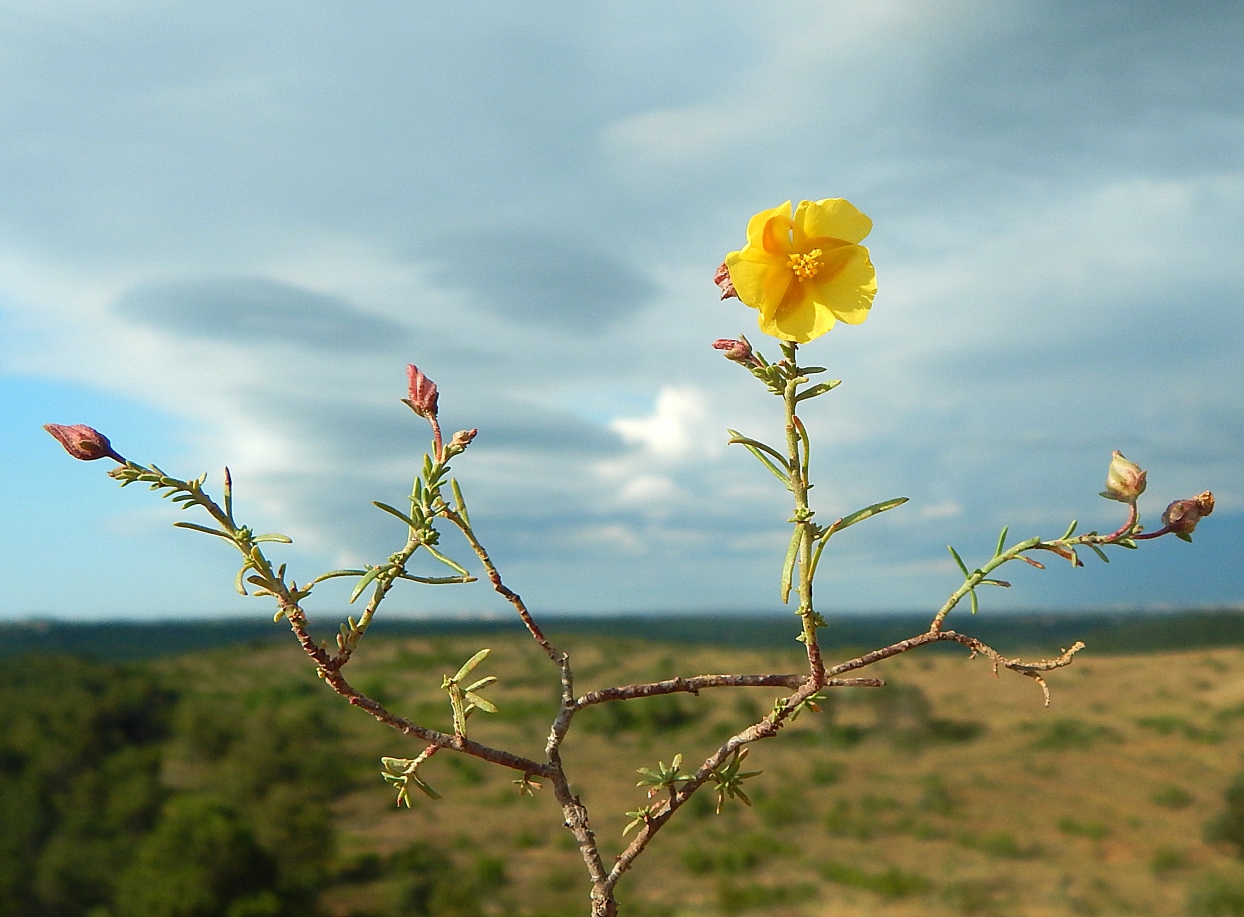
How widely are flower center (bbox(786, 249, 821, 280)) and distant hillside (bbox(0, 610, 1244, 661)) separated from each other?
187 ft

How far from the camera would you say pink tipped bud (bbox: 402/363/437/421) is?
1.38 m

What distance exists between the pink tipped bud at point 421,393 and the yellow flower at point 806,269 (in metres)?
0.48

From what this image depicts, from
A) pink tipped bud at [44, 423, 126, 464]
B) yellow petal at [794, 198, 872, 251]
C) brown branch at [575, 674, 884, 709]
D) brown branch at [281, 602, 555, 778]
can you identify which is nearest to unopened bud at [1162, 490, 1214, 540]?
brown branch at [575, 674, 884, 709]

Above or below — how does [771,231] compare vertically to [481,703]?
above

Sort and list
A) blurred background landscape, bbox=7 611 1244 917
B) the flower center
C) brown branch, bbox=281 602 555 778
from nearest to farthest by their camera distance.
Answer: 1. brown branch, bbox=281 602 555 778
2. the flower center
3. blurred background landscape, bbox=7 611 1244 917

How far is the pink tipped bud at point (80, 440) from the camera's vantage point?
128cm

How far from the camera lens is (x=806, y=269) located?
143 centimetres

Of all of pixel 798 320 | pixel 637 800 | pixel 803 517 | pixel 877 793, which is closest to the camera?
pixel 803 517

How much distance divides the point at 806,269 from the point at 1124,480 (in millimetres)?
555

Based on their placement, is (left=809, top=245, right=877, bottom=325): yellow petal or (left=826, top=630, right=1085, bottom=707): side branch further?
(left=809, top=245, right=877, bottom=325): yellow petal

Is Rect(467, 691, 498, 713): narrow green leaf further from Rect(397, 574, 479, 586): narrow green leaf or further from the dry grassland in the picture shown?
the dry grassland

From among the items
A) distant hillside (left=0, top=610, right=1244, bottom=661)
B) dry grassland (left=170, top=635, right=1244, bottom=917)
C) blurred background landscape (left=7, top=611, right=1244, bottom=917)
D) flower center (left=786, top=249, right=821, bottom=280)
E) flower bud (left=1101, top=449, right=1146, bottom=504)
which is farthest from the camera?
distant hillside (left=0, top=610, right=1244, bottom=661)

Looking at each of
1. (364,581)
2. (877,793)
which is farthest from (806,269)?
(877,793)

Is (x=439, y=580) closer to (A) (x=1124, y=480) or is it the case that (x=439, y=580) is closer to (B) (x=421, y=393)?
(B) (x=421, y=393)
